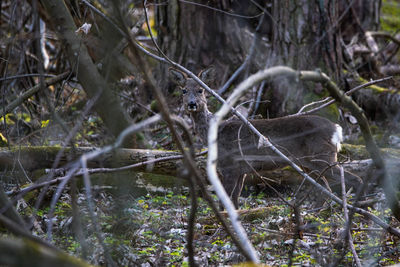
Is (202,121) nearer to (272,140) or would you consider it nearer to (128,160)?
(272,140)

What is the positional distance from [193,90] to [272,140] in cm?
145

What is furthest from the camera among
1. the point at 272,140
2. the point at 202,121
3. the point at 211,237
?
the point at 202,121

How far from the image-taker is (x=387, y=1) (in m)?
18.1

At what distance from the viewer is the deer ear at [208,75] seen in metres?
6.85

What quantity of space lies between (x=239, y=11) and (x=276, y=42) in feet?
6.39

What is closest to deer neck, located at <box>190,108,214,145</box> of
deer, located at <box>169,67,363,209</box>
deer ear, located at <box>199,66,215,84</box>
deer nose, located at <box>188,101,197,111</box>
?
deer, located at <box>169,67,363,209</box>

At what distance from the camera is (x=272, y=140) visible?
6.38 metres

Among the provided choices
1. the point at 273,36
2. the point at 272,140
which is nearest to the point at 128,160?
the point at 272,140

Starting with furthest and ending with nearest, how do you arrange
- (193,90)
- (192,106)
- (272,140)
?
1. (193,90)
2. (192,106)
3. (272,140)

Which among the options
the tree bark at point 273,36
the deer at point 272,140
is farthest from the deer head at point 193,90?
the tree bark at point 273,36

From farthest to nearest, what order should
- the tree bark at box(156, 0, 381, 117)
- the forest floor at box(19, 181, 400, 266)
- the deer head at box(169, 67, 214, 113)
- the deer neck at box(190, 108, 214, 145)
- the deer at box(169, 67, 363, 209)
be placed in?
the tree bark at box(156, 0, 381, 117), the deer neck at box(190, 108, 214, 145), the deer head at box(169, 67, 214, 113), the deer at box(169, 67, 363, 209), the forest floor at box(19, 181, 400, 266)

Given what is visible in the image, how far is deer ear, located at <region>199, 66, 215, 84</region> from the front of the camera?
6.85 metres

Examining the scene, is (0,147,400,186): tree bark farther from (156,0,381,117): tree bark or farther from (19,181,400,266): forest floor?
(156,0,381,117): tree bark

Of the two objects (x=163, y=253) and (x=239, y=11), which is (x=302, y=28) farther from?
(x=163, y=253)
